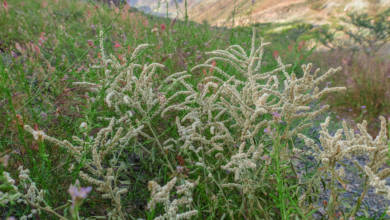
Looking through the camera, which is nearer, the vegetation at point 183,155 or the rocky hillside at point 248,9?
the vegetation at point 183,155

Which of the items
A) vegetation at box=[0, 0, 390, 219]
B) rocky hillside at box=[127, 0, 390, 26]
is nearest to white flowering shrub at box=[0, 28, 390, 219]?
vegetation at box=[0, 0, 390, 219]

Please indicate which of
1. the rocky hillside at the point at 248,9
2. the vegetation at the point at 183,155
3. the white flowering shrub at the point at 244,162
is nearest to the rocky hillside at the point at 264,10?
the rocky hillside at the point at 248,9

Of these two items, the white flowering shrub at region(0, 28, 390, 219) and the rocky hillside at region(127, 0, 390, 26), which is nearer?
the white flowering shrub at region(0, 28, 390, 219)

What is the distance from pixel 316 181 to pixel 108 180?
98 cm

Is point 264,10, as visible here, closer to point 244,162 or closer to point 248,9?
point 248,9

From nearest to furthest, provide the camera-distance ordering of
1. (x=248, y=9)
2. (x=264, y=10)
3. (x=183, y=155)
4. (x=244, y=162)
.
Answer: (x=244, y=162) → (x=183, y=155) → (x=248, y=9) → (x=264, y=10)

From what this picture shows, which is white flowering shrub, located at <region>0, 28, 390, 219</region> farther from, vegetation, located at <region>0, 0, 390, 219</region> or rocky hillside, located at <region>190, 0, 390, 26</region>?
rocky hillside, located at <region>190, 0, 390, 26</region>

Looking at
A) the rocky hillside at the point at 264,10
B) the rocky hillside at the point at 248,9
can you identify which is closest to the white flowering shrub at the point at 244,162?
the rocky hillside at the point at 248,9

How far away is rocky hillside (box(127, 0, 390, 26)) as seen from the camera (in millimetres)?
2735

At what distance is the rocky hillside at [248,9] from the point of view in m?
2.73

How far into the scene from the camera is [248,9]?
9.53 feet

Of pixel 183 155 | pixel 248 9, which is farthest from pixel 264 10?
pixel 183 155

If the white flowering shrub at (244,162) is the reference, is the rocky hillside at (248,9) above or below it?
above

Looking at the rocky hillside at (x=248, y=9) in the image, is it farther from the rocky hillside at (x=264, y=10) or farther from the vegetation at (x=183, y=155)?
the vegetation at (x=183, y=155)
